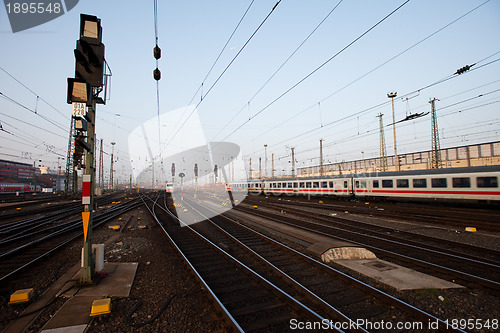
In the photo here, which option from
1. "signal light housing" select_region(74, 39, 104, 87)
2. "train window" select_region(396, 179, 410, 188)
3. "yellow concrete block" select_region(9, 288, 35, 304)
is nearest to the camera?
"yellow concrete block" select_region(9, 288, 35, 304)

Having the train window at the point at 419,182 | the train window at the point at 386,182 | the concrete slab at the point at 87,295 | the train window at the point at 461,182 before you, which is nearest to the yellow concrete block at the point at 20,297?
the concrete slab at the point at 87,295

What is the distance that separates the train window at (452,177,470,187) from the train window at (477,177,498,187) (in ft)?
1.93

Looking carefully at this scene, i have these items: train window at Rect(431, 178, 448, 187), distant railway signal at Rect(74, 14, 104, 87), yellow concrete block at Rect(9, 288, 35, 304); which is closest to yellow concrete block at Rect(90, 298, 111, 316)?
yellow concrete block at Rect(9, 288, 35, 304)

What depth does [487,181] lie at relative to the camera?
15.7m

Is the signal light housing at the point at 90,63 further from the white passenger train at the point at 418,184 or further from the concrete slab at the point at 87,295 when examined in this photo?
→ the white passenger train at the point at 418,184

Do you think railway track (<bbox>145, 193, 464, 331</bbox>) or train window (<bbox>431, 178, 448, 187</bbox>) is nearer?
railway track (<bbox>145, 193, 464, 331</bbox>)

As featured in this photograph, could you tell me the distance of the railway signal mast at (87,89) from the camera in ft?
16.2

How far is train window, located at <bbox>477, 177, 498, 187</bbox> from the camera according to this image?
50.5 ft

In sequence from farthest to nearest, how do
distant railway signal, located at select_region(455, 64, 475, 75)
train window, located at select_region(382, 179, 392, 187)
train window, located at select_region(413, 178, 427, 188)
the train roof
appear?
1. train window, located at select_region(382, 179, 392, 187)
2. train window, located at select_region(413, 178, 427, 188)
3. the train roof
4. distant railway signal, located at select_region(455, 64, 475, 75)

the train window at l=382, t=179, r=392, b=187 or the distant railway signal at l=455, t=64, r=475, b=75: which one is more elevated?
the distant railway signal at l=455, t=64, r=475, b=75

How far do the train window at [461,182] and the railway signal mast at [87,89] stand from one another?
2175cm

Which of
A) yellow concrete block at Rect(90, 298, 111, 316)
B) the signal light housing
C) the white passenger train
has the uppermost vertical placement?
the signal light housing

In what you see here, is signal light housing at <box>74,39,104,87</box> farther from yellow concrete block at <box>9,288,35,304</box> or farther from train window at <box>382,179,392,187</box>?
train window at <box>382,179,392,187</box>

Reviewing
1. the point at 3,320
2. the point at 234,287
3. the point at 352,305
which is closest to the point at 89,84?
the point at 3,320
